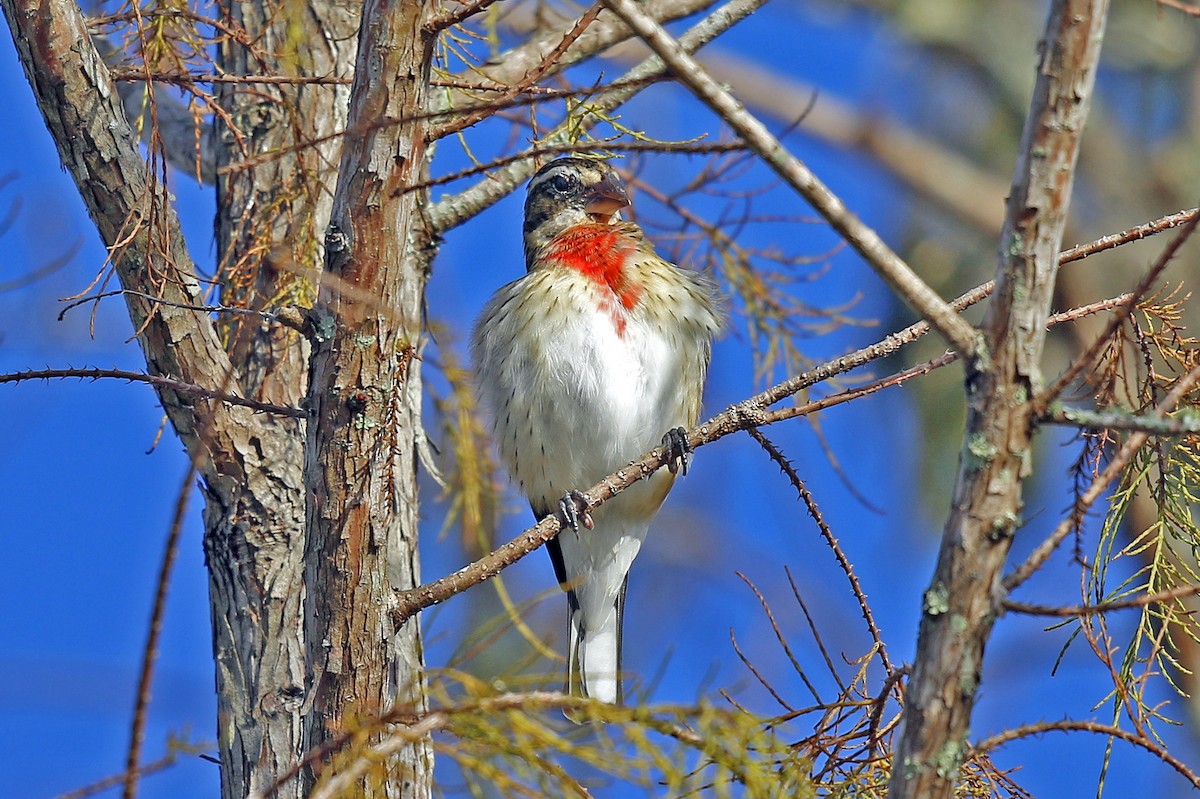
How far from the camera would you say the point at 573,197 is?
5.19 metres

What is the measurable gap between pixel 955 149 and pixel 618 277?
8.40 meters

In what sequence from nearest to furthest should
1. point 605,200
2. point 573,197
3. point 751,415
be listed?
point 751,415, point 605,200, point 573,197

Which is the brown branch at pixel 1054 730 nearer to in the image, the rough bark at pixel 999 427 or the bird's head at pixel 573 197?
the rough bark at pixel 999 427

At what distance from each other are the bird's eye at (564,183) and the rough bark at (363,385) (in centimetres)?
244

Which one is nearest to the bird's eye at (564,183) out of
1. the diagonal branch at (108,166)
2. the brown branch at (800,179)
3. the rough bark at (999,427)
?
the diagonal branch at (108,166)

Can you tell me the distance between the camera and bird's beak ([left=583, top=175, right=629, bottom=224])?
5.03 m

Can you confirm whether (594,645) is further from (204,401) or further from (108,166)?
(108,166)

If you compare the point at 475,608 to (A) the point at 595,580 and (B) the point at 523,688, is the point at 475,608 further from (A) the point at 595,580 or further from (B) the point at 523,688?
(B) the point at 523,688

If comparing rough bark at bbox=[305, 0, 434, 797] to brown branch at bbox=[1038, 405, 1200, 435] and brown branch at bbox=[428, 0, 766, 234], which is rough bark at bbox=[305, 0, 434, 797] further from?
brown branch at bbox=[428, 0, 766, 234]

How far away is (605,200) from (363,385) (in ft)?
8.28

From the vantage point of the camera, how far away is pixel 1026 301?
198 cm

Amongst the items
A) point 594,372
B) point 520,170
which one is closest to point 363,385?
point 594,372

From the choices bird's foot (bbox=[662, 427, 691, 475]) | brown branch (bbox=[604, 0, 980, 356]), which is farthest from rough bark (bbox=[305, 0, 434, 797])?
bird's foot (bbox=[662, 427, 691, 475])

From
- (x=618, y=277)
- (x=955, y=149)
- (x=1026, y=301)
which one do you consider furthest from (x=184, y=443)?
(x=955, y=149)
